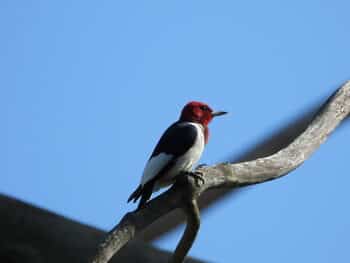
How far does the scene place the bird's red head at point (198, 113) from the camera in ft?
12.2

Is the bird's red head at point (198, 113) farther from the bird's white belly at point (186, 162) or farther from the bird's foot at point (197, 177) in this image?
the bird's foot at point (197, 177)

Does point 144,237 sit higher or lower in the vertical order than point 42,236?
lower

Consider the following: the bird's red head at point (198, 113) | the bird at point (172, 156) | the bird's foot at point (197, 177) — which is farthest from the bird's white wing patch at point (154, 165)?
the bird's foot at point (197, 177)

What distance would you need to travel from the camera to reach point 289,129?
317 centimetres

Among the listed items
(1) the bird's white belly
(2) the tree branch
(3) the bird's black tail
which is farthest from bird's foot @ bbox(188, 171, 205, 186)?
(1) the bird's white belly

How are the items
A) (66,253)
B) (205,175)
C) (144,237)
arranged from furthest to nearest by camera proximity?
(205,175)
(144,237)
(66,253)

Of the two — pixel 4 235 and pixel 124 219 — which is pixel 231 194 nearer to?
pixel 124 219

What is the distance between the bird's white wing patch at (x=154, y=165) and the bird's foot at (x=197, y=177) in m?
0.66

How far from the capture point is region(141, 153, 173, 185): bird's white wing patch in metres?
3.12

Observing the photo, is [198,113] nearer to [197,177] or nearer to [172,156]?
[172,156]

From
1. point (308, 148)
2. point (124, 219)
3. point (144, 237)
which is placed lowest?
point (144, 237)

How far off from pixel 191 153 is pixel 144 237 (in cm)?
108

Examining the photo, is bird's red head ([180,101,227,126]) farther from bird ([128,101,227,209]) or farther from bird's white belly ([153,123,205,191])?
bird's white belly ([153,123,205,191])

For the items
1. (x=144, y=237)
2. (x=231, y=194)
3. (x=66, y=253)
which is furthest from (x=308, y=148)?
(x=66, y=253)
